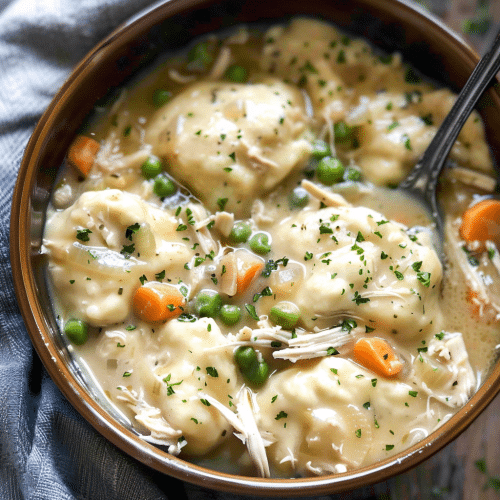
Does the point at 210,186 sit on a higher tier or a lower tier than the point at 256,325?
higher

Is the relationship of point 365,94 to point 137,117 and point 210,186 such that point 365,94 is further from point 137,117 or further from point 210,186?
point 137,117

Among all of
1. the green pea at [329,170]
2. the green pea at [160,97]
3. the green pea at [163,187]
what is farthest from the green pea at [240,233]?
Answer: the green pea at [160,97]

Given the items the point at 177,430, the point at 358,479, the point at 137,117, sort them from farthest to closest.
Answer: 1. the point at 137,117
2. the point at 177,430
3. the point at 358,479

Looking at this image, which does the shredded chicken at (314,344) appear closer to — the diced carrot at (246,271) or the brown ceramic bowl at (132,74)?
the diced carrot at (246,271)

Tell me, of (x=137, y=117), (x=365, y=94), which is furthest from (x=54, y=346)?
(x=365, y=94)

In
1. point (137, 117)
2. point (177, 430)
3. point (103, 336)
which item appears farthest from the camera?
point (137, 117)

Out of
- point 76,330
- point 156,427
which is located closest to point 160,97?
point 76,330

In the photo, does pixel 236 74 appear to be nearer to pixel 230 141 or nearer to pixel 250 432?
pixel 230 141

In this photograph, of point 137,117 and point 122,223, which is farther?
point 137,117
